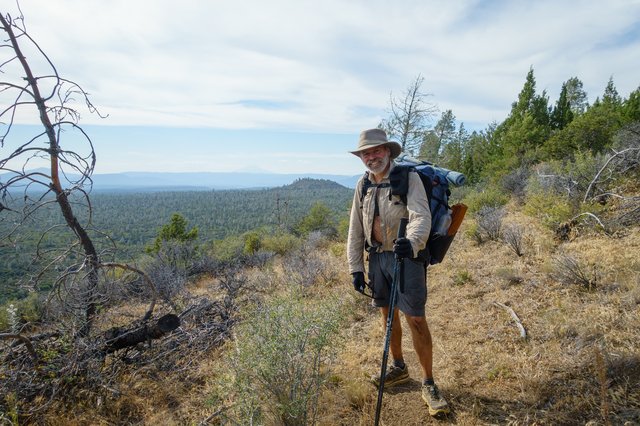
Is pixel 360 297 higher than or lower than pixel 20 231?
lower

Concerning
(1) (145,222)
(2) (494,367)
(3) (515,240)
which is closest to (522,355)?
(2) (494,367)

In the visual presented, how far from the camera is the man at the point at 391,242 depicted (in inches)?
105

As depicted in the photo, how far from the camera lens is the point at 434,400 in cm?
283

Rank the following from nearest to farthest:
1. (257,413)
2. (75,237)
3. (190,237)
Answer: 1. (257,413)
2. (75,237)
3. (190,237)

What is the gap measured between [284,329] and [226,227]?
229 ft

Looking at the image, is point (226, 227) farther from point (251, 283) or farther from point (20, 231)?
point (20, 231)

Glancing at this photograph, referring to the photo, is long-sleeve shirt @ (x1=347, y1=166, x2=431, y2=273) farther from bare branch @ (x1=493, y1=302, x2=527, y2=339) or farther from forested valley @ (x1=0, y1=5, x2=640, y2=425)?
bare branch @ (x1=493, y1=302, x2=527, y2=339)

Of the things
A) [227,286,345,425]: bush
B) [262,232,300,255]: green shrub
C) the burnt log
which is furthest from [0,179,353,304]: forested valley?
[262,232,300,255]: green shrub

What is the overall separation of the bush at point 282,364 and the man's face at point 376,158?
116cm

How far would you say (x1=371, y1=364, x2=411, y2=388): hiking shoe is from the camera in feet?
10.6

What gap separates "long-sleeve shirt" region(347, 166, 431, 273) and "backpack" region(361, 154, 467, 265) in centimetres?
7

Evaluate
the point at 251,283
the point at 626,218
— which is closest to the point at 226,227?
the point at 251,283

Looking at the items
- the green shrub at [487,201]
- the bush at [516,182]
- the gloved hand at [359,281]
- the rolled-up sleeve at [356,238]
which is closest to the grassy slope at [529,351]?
the gloved hand at [359,281]

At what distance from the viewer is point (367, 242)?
3.09 metres
